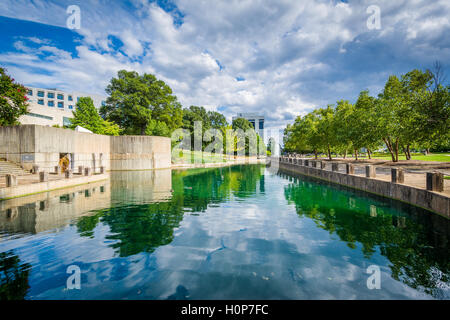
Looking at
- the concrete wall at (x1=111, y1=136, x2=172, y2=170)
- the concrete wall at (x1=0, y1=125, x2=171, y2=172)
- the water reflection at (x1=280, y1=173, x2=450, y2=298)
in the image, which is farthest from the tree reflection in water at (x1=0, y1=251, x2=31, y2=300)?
the concrete wall at (x1=111, y1=136, x2=172, y2=170)

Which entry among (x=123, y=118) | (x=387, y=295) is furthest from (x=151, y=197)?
(x=123, y=118)

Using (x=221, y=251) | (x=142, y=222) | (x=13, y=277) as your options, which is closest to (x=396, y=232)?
(x=221, y=251)

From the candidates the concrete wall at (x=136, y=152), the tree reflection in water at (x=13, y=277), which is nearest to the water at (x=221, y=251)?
the tree reflection in water at (x=13, y=277)

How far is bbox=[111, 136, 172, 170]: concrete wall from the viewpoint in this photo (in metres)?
33.3

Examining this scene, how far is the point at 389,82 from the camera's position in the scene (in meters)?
30.9

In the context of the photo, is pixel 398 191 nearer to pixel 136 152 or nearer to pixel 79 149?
pixel 79 149

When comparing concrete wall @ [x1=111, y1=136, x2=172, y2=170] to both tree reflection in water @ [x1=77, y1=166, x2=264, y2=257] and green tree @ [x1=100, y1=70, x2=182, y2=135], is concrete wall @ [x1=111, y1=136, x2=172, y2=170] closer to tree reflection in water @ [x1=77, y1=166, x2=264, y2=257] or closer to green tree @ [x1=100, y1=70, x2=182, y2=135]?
green tree @ [x1=100, y1=70, x2=182, y2=135]

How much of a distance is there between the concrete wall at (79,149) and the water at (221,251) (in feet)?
34.0

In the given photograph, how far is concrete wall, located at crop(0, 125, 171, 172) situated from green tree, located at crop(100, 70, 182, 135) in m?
9.93

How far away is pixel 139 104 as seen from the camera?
4825 cm

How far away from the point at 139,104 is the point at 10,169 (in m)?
32.2

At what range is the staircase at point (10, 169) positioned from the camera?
1823 centimetres
